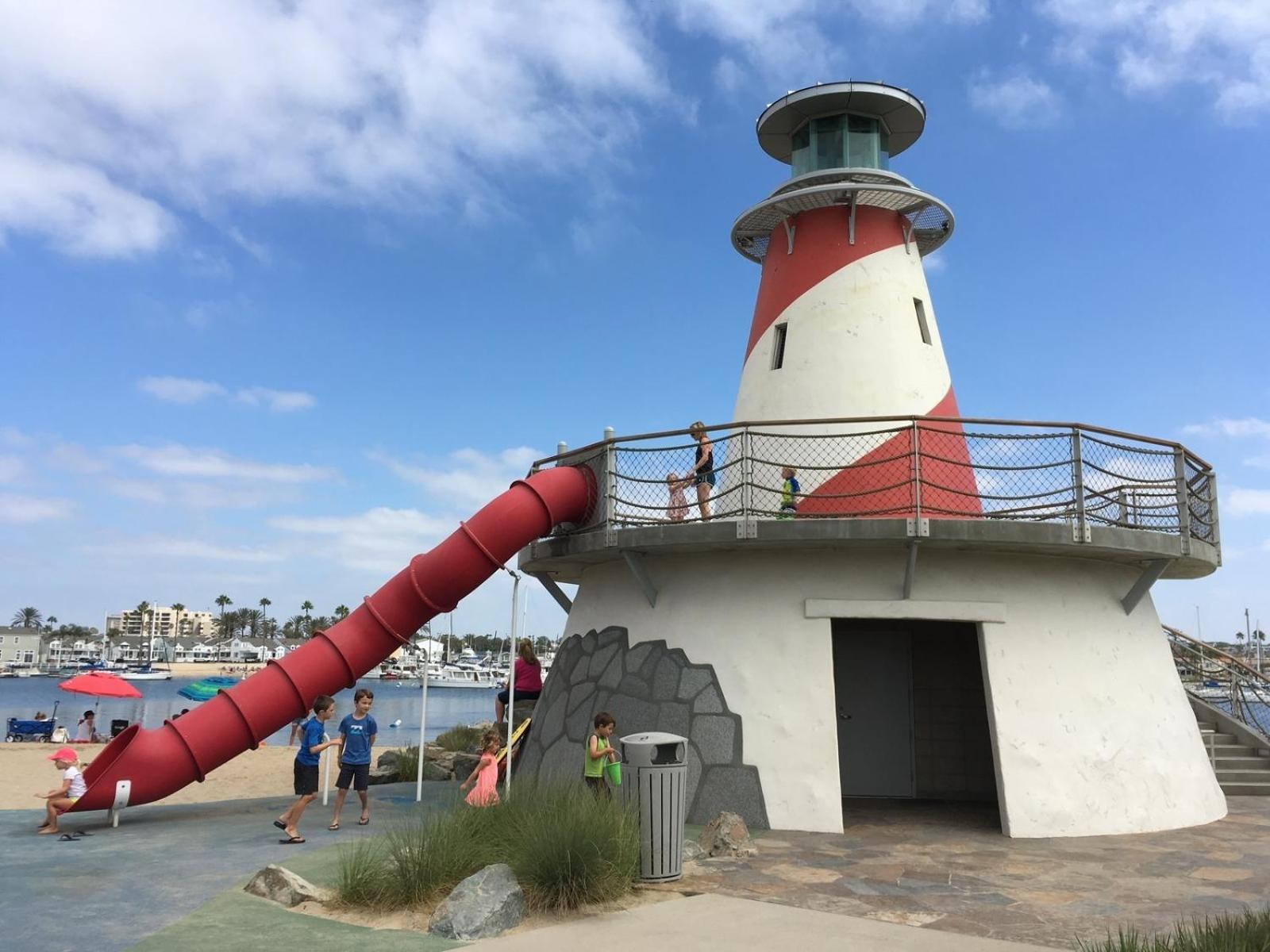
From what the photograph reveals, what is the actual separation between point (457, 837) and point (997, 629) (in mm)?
6817

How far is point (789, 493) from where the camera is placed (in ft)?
37.9

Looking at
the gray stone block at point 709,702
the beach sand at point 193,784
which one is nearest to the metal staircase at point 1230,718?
the gray stone block at point 709,702

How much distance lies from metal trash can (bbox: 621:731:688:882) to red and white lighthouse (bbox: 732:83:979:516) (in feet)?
16.5

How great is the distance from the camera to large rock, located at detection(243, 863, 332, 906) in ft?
25.1

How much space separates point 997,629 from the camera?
37.7 feet

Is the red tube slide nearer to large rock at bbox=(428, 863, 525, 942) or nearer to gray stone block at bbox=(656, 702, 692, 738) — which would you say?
gray stone block at bbox=(656, 702, 692, 738)

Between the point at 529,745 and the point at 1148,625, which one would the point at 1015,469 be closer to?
the point at 1148,625

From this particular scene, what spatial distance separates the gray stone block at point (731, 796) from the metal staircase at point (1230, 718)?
24.7ft

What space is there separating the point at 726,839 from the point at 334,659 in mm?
5566

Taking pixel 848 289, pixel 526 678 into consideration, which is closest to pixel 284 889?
pixel 526 678

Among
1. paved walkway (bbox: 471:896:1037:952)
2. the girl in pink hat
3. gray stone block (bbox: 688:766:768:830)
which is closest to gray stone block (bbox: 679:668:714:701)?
gray stone block (bbox: 688:766:768:830)

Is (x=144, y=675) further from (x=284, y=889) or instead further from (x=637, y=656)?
(x=284, y=889)

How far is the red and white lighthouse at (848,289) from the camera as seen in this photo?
13383mm

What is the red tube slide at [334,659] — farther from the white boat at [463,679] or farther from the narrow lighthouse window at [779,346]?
the white boat at [463,679]
